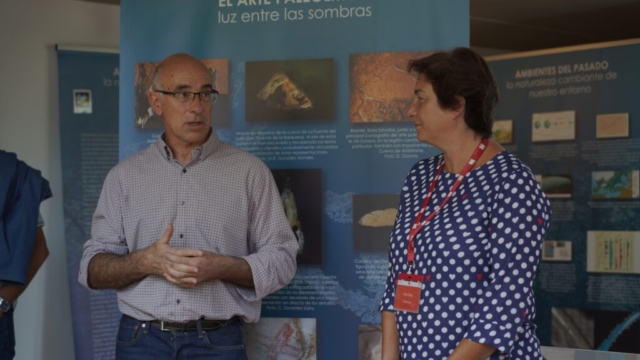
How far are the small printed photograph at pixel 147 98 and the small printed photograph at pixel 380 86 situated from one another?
21.7 inches

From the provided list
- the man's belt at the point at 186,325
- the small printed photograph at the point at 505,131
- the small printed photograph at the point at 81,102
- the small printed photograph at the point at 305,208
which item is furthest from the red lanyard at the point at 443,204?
the small printed photograph at the point at 505,131

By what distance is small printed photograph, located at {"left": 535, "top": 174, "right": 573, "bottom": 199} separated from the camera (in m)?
6.78

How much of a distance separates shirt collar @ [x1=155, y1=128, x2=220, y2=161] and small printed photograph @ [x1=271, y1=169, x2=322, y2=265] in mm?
491

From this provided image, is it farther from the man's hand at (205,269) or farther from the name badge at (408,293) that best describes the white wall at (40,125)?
the name badge at (408,293)

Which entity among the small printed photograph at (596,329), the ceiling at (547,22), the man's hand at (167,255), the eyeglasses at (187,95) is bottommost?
the small printed photograph at (596,329)

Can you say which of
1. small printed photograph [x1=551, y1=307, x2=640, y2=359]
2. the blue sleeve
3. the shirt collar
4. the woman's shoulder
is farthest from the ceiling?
the blue sleeve

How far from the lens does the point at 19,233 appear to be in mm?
3932

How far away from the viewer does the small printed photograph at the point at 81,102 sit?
18.9 ft

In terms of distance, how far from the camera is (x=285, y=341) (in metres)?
3.81

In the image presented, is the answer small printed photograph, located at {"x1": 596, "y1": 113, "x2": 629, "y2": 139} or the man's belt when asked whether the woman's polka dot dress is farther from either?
small printed photograph, located at {"x1": 596, "y1": 113, "x2": 629, "y2": 139}

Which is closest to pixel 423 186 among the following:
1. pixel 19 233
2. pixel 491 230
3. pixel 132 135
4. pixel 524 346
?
pixel 491 230

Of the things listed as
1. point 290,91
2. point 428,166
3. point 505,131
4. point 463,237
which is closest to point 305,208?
point 290,91

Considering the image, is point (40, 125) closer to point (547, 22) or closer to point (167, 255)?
point (167, 255)

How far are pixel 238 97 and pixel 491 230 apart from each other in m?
1.67
